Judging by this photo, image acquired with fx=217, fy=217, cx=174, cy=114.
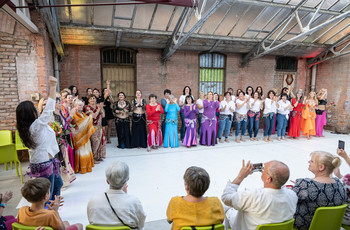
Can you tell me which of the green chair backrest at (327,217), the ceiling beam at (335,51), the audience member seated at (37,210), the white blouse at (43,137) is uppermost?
the ceiling beam at (335,51)

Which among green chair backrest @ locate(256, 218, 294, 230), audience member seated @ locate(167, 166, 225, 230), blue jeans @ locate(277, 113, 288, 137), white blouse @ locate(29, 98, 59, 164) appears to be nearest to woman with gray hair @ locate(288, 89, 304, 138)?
blue jeans @ locate(277, 113, 288, 137)

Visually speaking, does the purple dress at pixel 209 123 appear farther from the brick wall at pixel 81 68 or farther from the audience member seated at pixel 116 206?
the audience member seated at pixel 116 206

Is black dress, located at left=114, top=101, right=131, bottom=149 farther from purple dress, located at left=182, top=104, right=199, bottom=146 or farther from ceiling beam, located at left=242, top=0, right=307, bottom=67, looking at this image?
ceiling beam, located at left=242, top=0, right=307, bottom=67

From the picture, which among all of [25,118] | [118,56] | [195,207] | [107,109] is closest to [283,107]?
[107,109]

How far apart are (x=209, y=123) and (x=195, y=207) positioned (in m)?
4.72

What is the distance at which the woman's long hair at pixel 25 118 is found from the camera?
82.6 inches

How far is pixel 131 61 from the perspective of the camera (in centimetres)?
780

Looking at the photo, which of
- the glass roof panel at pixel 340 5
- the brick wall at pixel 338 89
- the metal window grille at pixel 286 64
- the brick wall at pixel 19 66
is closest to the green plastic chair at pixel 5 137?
the brick wall at pixel 19 66

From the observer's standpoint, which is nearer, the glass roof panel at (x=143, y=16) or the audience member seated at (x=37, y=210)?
the audience member seated at (x=37, y=210)

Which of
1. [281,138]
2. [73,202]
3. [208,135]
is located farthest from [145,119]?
[281,138]

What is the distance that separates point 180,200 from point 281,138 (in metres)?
6.74

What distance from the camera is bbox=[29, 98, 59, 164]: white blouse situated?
217cm

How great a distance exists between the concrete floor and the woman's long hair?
1236mm

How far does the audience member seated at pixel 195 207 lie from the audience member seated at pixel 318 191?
2.72 feet
